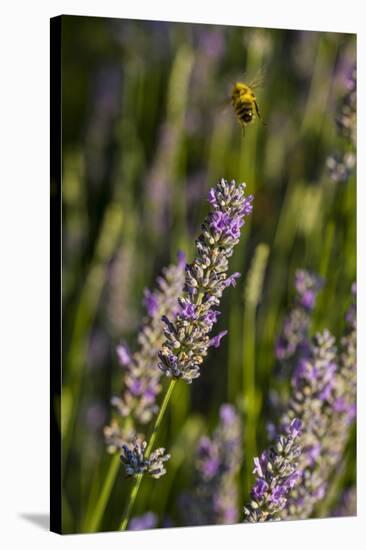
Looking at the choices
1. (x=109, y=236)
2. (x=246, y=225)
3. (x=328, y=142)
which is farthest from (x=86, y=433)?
(x=328, y=142)

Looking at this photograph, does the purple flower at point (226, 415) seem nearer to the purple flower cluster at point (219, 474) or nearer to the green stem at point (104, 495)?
the purple flower cluster at point (219, 474)

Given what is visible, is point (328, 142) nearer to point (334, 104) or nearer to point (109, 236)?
point (334, 104)

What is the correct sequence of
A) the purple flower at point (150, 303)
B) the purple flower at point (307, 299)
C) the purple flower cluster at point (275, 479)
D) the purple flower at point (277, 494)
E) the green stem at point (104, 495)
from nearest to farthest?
the purple flower cluster at point (275, 479) → the purple flower at point (277, 494) → the green stem at point (104, 495) → the purple flower at point (150, 303) → the purple flower at point (307, 299)

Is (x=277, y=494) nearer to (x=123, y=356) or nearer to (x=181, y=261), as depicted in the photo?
(x=123, y=356)

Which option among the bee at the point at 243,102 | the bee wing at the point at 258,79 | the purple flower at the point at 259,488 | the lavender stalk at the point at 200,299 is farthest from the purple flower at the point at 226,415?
the bee wing at the point at 258,79

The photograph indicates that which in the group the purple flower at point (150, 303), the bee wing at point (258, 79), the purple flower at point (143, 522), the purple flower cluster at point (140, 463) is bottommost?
the purple flower at point (143, 522)

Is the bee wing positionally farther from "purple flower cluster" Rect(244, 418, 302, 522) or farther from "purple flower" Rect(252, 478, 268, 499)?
"purple flower" Rect(252, 478, 268, 499)
